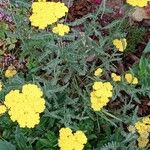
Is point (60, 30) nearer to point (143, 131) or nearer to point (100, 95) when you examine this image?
point (100, 95)

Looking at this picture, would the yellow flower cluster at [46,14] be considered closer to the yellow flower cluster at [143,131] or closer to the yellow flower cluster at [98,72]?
the yellow flower cluster at [98,72]

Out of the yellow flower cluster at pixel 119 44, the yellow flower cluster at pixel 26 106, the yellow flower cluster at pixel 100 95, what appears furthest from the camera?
the yellow flower cluster at pixel 119 44

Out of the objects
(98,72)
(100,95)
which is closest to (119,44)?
(98,72)

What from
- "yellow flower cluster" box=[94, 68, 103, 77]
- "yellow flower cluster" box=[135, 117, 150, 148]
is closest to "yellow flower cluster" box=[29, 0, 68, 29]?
"yellow flower cluster" box=[94, 68, 103, 77]

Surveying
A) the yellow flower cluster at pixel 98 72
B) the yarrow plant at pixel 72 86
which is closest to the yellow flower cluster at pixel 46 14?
the yarrow plant at pixel 72 86

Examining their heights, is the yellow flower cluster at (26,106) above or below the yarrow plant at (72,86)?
below

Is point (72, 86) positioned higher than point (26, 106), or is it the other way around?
point (72, 86)

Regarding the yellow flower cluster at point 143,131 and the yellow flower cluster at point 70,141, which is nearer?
the yellow flower cluster at point 70,141
